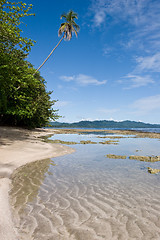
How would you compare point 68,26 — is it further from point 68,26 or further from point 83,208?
point 83,208

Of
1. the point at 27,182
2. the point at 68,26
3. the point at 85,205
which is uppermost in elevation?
the point at 68,26

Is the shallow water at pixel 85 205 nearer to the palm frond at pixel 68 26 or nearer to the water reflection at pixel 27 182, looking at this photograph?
the water reflection at pixel 27 182

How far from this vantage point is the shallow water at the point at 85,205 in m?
4.13

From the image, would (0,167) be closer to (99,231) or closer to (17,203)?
(17,203)

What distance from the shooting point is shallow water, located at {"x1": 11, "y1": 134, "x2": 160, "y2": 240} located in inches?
163

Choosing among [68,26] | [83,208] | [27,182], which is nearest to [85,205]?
[83,208]

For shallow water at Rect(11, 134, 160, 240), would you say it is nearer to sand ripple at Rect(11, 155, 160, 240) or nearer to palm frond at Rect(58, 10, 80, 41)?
sand ripple at Rect(11, 155, 160, 240)

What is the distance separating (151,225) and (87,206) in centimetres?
211

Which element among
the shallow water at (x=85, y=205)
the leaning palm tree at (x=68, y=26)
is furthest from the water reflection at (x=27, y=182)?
the leaning palm tree at (x=68, y=26)

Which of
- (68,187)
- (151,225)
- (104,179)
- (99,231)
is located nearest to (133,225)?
(151,225)

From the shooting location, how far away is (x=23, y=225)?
14.1 feet

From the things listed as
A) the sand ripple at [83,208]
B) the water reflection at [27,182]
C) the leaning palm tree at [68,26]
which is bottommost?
the water reflection at [27,182]

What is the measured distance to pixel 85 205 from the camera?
5707 millimetres

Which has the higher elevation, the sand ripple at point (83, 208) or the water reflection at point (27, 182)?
the sand ripple at point (83, 208)
